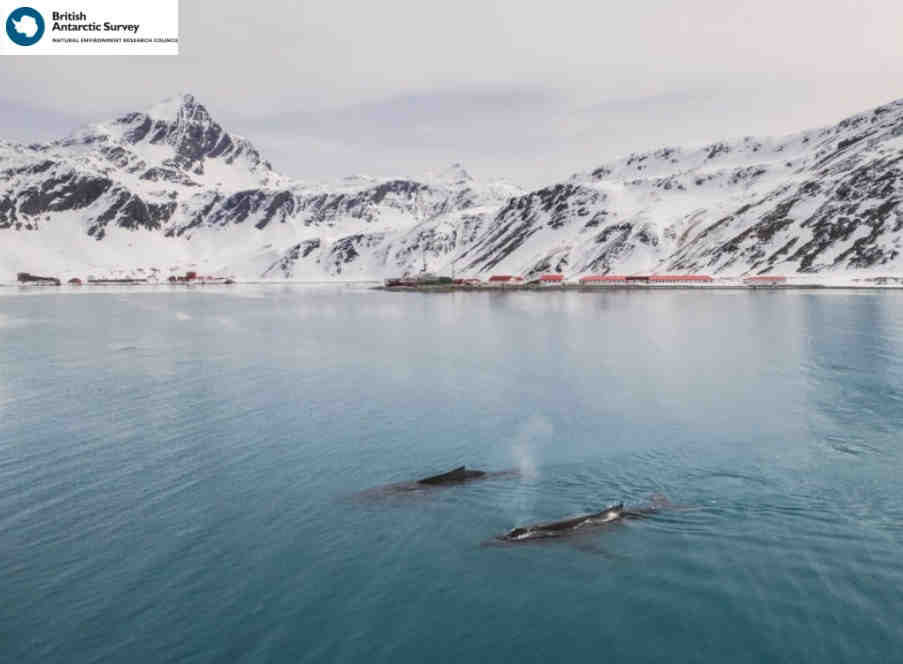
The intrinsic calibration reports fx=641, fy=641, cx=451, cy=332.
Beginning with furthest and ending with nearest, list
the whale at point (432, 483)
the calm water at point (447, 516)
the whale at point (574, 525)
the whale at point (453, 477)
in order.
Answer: the whale at point (453, 477), the whale at point (432, 483), the whale at point (574, 525), the calm water at point (447, 516)

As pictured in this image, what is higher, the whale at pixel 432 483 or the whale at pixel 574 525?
the whale at pixel 432 483

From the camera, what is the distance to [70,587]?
2345 centimetres

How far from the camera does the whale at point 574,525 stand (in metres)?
27.4

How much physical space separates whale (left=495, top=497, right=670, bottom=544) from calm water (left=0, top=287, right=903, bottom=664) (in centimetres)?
87

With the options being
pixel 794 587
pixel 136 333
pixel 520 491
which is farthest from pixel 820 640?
pixel 136 333

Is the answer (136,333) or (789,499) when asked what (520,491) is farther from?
(136,333)

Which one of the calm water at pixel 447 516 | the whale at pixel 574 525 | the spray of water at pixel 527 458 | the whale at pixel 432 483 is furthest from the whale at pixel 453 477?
the whale at pixel 574 525

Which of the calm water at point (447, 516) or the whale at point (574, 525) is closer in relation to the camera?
the calm water at point (447, 516)

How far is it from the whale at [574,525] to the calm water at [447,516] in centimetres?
87

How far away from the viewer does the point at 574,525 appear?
28.3m

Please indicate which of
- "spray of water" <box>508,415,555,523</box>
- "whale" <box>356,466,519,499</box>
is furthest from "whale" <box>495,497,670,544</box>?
"whale" <box>356,466,519,499</box>

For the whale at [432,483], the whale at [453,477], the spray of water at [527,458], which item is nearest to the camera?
the spray of water at [527,458]

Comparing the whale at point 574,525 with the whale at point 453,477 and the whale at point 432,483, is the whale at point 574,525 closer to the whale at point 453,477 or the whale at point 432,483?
the whale at point 432,483

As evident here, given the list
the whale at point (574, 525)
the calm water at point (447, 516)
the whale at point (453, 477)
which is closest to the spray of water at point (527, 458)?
the calm water at point (447, 516)
